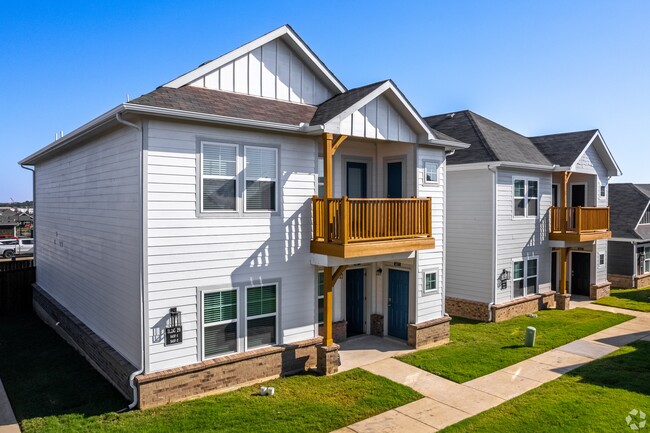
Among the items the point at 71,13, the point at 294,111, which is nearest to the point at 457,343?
the point at 294,111

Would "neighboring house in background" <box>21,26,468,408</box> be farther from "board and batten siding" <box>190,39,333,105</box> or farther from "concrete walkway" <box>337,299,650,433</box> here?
"concrete walkway" <box>337,299,650,433</box>

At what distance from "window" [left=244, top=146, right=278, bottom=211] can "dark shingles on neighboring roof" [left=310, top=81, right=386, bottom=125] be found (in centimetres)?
150

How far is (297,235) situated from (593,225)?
14.9 metres

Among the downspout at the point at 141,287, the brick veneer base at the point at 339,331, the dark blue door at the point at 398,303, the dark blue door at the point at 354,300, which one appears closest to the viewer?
the downspout at the point at 141,287

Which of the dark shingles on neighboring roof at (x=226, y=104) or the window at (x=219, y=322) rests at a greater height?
the dark shingles on neighboring roof at (x=226, y=104)

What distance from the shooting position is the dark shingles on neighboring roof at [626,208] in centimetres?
2420

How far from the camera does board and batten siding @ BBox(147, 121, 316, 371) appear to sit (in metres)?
8.65

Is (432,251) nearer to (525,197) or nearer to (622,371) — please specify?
(622,371)

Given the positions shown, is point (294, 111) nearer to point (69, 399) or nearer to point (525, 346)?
point (69, 399)

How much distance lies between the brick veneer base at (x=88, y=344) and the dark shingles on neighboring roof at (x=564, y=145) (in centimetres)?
1781

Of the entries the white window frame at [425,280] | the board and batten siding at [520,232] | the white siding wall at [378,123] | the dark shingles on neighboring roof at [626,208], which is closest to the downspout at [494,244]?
the board and batten siding at [520,232]

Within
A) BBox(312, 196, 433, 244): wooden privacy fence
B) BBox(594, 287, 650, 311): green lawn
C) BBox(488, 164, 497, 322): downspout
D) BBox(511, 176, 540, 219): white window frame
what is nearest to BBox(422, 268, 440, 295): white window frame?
BBox(312, 196, 433, 244): wooden privacy fence

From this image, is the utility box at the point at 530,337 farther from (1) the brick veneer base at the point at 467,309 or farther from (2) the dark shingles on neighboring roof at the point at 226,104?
(2) the dark shingles on neighboring roof at the point at 226,104

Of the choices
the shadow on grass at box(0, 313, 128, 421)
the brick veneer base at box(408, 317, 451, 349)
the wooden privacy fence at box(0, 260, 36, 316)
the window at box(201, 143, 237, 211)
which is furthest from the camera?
the wooden privacy fence at box(0, 260, 36, 316)
